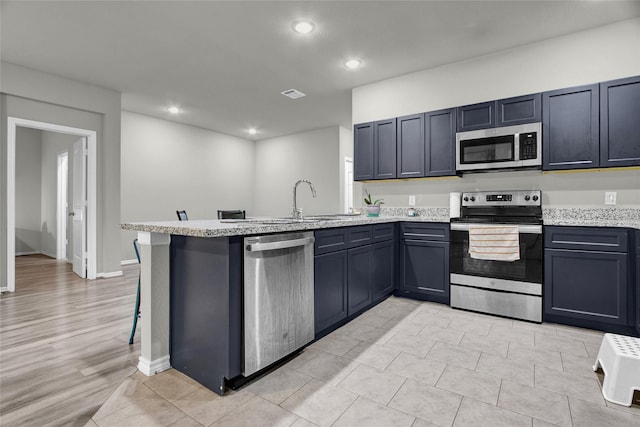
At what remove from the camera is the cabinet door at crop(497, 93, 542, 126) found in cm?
304

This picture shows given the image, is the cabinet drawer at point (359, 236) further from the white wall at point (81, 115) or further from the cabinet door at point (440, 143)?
the white wall at point (81, 115)

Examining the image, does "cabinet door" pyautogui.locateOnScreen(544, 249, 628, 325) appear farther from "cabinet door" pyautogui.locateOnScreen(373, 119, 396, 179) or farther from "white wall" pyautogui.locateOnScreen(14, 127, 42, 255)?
"white wall" pyautogui.locateOnScreen(14, 127, 42, 255)

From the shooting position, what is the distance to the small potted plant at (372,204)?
12.9 feet

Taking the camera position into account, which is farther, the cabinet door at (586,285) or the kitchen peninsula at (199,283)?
the cabinet door at (586,285)

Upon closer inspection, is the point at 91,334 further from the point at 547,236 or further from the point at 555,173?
the point at 555,173

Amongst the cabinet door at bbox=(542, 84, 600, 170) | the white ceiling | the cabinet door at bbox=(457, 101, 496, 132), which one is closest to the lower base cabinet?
the cabinet door at bbox=(457, 101, 496, 132)

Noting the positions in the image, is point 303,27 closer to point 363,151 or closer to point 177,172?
point 363,151

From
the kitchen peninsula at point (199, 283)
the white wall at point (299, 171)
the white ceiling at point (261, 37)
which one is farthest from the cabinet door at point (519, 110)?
the white wall at point (299, 171)

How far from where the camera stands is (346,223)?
8.69 feet

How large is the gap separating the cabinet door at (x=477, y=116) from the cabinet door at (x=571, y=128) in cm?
44

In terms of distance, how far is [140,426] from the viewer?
150 cm

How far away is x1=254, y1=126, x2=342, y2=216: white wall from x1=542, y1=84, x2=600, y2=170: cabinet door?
13.3 feet

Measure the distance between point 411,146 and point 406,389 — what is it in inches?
106

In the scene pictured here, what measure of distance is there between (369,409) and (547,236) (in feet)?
7.34
